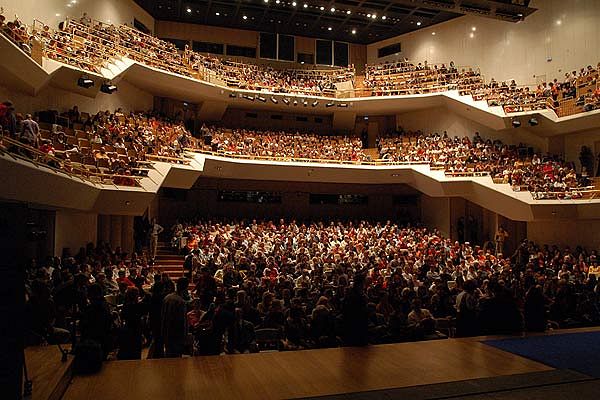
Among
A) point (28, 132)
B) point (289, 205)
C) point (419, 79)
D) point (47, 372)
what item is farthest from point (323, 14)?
point (47, 372)

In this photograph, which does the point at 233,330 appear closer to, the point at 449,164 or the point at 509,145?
the point at 449,164

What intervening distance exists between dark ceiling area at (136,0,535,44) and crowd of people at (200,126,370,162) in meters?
4.95

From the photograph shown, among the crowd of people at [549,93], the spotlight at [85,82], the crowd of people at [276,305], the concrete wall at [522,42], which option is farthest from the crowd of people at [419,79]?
the spotlight at [85,82]

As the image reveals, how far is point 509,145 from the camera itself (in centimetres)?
1859

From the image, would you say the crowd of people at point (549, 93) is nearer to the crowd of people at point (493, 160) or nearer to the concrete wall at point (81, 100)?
the crowd of people at point (493, 160)

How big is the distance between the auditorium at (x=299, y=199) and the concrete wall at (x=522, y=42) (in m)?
0.09

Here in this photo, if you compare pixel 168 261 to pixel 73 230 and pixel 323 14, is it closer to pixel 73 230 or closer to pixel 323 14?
pixel 73 230

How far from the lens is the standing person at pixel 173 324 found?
471 cm

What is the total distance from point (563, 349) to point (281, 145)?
15.5 metres

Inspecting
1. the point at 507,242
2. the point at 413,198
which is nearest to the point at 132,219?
the point at 413,198

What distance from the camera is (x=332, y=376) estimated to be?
3.96 meters

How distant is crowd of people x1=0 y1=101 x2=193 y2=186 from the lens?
8.05 metres

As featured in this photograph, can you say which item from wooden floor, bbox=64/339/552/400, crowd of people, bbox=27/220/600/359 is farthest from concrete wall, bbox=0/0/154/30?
wooden floor, bbox=64/339/552/400

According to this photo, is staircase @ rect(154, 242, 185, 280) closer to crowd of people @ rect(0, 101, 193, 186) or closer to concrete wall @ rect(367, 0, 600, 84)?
crowd of people @ rect(0, 101, 193, 186)
